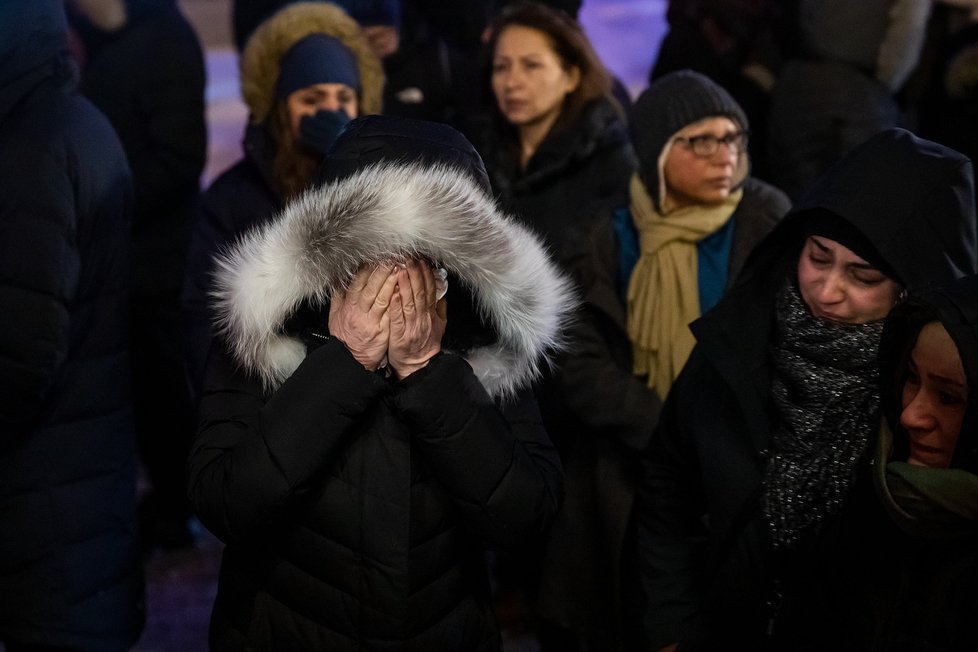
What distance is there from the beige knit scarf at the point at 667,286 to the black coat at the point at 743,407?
1.60ft

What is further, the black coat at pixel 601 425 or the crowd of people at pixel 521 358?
the black coat at pixel 601 425

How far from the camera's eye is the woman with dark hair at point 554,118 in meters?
3.43

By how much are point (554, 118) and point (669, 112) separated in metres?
0.73

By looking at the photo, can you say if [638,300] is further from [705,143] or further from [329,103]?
[329,103]

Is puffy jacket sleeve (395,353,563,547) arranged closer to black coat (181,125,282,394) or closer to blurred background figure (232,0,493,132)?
black coat (181,125,282,394)

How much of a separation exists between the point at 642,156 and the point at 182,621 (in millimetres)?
2049

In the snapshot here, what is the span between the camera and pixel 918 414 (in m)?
1.76

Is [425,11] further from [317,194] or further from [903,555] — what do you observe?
A: [903,555]

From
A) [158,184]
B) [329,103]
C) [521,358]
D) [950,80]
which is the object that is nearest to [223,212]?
[329,103]

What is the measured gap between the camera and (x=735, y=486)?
2119mm

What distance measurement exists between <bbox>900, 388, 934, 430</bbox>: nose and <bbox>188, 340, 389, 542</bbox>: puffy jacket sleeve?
816 millimetres

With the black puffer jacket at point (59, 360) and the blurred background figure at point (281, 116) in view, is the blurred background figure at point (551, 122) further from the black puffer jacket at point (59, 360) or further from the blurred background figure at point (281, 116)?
the black puffer jacket at point (59, 360)

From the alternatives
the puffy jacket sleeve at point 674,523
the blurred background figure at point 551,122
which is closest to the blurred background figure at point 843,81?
the blurred background figure at point 551,122

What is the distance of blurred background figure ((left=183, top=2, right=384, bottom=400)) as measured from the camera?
3.20 metres
